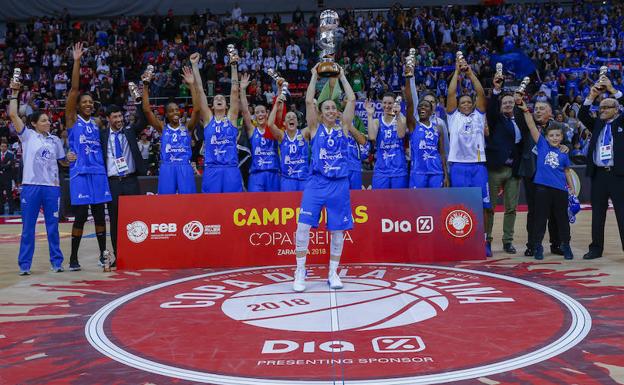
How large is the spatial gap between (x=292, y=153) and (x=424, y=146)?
1674 millimetres

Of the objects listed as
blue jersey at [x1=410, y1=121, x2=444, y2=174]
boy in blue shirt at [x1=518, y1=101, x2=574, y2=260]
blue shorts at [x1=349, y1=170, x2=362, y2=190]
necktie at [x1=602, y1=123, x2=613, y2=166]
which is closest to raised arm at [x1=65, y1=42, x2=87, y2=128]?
Answer: blue shorts at [x1=349, y1=170, x2=362, y2=190]

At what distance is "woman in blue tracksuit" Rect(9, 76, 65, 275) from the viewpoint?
7.59 metres

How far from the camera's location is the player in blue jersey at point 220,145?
8.29 metres

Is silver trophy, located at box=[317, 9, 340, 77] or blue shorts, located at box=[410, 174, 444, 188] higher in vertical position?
silver trophy, located at box=[317, 9, 340, 77]

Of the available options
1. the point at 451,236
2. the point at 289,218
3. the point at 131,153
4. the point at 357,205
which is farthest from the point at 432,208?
the point at 131,153

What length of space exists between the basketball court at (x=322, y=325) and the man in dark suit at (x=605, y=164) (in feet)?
1.92

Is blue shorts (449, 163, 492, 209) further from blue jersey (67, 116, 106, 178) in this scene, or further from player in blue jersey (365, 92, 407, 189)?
blue jersey (67, 116, 106, 178)

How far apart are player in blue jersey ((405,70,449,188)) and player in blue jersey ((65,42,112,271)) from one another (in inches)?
150

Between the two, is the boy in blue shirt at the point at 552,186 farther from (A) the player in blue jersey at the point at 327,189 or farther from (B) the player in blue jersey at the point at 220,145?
(B) the player in blue jersey at the point at 220,145

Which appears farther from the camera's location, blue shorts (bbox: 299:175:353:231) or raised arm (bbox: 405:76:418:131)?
raised arm (bbox: 405:76:418:131)

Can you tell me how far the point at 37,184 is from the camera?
761 cm

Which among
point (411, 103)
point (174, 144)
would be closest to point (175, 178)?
point (174, 144)

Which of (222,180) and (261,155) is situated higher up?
(261,155)

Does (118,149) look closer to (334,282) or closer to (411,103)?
(334,282)
